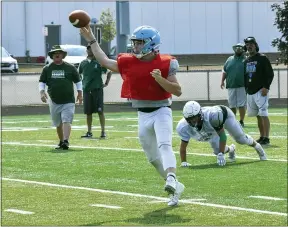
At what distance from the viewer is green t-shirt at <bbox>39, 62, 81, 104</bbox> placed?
62.2ft

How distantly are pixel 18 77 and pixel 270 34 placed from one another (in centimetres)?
3184

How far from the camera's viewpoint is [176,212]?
1099 cm

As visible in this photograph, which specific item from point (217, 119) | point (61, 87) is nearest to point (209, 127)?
point (217, 119)

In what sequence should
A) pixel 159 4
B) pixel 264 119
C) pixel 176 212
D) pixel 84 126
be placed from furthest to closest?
pixel 159 4 → pixel 84 126 → pixel 264 119 → pixel 176 212

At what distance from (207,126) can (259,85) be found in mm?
4394

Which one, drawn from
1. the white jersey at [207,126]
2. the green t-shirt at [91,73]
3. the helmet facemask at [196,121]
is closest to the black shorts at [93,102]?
the green t-shirt at [91,73]

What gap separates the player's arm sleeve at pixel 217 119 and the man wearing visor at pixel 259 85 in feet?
13.0

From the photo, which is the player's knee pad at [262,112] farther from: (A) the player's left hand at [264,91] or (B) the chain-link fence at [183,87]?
(B) the chain-link fence at [183,87]

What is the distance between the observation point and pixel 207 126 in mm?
14836

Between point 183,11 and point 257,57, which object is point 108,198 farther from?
point 183,11

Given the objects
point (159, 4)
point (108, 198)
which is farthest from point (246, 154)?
point (159, 4)

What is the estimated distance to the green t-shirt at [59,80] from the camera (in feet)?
62.2

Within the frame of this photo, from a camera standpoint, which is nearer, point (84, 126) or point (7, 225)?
point (7, 225)

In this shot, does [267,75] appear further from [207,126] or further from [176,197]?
[176,197]
